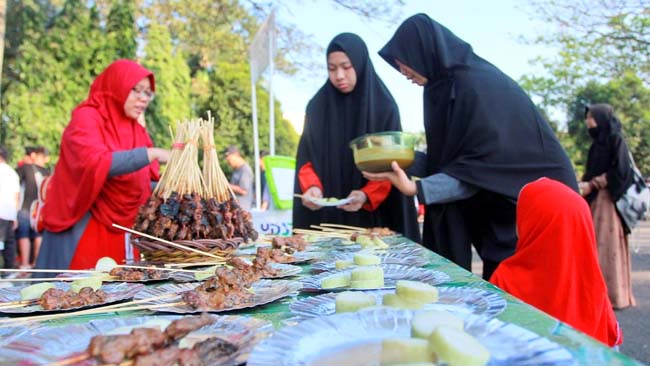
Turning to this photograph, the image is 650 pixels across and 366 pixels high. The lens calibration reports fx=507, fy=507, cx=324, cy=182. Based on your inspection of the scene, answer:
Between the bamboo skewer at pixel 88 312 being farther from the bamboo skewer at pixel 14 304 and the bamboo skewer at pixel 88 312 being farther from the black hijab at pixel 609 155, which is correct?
the black hijab at pixel 609 155

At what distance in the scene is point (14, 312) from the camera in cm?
114

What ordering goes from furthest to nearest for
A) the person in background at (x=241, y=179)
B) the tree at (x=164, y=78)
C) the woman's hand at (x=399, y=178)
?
the tree at (x=164, y=78), the person in background at (x=241, y=179), the woman's hand at (x=399, y=178)

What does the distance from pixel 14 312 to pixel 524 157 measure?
2134 mm

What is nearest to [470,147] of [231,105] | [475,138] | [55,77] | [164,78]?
[475,138]

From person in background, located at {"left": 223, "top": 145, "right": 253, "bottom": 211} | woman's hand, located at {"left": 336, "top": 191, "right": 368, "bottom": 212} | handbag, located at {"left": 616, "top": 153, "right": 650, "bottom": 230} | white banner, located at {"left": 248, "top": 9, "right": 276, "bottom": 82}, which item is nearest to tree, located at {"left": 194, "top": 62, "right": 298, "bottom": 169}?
person in background, located at {"left": 223, "top": 145, "right": 253, "bottom": 211}

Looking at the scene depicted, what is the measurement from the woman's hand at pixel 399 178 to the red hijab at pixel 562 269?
86cm

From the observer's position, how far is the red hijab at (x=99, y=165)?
8.95 feet

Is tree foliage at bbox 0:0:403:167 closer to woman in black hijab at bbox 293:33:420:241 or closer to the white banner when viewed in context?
the white banner

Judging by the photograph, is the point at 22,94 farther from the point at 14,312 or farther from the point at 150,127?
the point at 14,312

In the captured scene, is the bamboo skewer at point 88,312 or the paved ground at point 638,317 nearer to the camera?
the bamboo skewer at point 88,312

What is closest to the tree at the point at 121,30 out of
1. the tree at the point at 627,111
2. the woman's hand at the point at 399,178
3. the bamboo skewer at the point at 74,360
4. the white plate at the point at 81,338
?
the woman's hand at the point at 399,178

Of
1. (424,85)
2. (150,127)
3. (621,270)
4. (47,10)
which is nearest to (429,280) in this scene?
(424,85)

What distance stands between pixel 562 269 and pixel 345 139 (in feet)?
7.06

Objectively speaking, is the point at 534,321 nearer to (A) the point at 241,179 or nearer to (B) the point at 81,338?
(B) the point at 81,338
